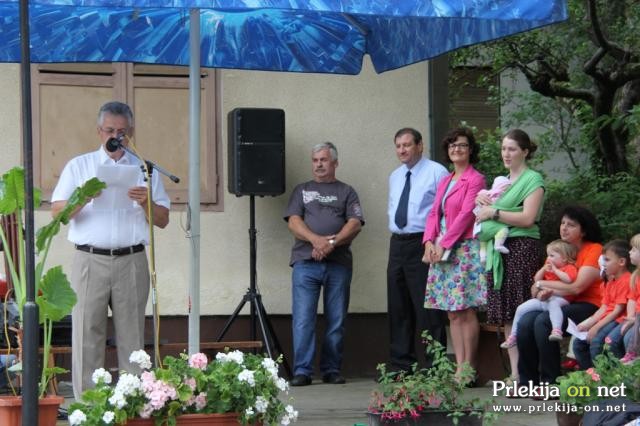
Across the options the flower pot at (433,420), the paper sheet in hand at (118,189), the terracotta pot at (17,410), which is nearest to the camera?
the terracotta pot at (17,410)

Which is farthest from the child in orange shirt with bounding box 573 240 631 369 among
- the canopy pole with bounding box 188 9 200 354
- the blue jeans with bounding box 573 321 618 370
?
the canopy pole with bounding box 188 9 200 354

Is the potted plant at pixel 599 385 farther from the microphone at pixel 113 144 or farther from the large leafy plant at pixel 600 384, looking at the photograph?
the microphone at pixel 113 144

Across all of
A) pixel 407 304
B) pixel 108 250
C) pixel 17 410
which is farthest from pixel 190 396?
pixel 407 304

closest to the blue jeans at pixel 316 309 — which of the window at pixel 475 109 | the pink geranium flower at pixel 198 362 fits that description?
the pink geranium flower at pixel 198 362

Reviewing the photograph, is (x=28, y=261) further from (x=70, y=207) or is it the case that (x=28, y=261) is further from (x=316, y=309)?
(x=316, y=309)

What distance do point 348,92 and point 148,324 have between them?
2.59 meters

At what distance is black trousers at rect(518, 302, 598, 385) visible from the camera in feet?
28.2

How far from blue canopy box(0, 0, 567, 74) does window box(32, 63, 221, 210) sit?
2.25 meters

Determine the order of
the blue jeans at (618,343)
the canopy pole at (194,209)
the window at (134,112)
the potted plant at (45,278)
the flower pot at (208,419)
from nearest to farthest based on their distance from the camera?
the flower pot at (208,419) < the potted plant at (45,278) < the canopy pole at (194,209) < the blue jeans at (618,343) < the window at (134,112)

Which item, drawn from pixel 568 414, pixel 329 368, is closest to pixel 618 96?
pixel 329 368

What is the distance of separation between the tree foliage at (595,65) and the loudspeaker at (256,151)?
13.9 ft

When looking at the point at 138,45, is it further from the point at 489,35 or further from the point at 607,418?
the point at 607,418

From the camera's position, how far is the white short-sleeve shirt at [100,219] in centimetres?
728

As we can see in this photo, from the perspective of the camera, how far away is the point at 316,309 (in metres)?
10.0
